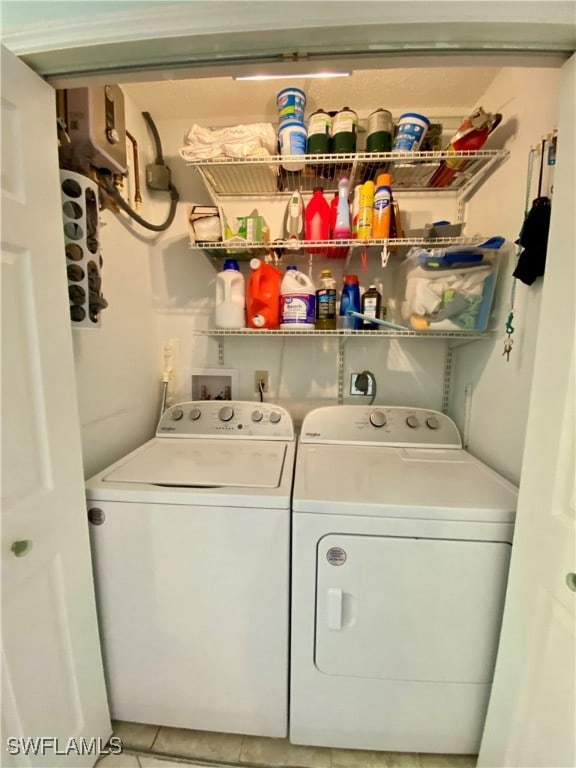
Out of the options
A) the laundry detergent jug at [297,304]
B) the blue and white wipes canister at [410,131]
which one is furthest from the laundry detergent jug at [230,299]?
the blue and white wipes canister at [410,131]

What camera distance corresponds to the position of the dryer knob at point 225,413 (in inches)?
68.0

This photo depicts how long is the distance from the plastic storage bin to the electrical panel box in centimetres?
136

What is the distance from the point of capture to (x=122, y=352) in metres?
1.59

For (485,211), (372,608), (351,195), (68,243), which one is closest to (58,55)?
(68,243)

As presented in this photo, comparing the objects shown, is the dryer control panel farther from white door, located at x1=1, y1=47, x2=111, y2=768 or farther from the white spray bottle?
white door, located at x1=1, y1=47, x2=111, y2=768

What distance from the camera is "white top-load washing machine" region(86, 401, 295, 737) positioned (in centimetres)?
105

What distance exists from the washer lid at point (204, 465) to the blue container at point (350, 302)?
74 centimetres

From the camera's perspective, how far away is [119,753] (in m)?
1.17

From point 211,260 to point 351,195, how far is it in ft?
2.75

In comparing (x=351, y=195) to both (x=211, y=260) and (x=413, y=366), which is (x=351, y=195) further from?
(x=413, y=366)

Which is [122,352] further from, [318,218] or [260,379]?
[318,218]

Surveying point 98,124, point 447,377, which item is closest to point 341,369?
point 447,377

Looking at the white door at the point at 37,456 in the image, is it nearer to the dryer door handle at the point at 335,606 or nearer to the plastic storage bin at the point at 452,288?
the dryer door handle at the point at 335,606

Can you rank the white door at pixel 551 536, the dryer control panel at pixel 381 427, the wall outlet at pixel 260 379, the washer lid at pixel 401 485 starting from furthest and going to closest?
the wall outlet at pixel 260 379 < the dryer control panel at pixel 381 427 < the washer lid at pixel 401 485 < the white door at pixel 551 536
